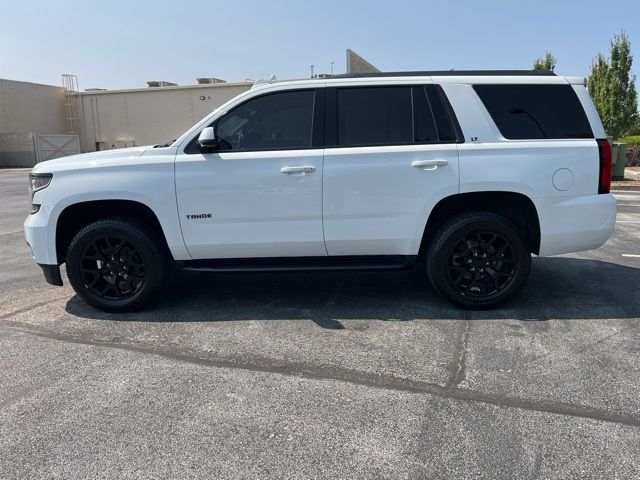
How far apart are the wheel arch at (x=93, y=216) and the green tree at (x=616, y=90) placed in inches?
1025

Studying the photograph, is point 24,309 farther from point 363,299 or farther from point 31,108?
point 31,108

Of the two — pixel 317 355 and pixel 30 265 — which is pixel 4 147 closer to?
pixel 30 265

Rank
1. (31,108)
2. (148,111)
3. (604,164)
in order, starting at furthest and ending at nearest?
Result: (31,108), (148,111), (604,164)

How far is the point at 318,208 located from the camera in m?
4.47

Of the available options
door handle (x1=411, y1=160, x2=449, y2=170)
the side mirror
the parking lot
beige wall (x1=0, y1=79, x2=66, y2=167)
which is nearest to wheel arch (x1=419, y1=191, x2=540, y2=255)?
door handle (x1=411, y1=160, x2=449, y2=170)

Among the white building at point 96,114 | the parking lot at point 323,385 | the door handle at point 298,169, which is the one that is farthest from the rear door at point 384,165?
the white building at point 96,114

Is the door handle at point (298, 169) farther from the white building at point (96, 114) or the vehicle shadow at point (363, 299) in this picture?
the white building at point (96, 114)

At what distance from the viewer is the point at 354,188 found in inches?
174

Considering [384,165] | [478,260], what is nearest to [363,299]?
[478,260]

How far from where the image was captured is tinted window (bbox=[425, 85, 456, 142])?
450 cm

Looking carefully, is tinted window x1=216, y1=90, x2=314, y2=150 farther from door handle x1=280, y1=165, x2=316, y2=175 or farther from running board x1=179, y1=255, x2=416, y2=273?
running board x1=179, y1=255, x2=416, y2=273

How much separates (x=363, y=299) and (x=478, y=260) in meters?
1.16

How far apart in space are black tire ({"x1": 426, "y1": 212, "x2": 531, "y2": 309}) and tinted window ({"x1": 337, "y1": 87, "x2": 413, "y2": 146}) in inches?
37.1

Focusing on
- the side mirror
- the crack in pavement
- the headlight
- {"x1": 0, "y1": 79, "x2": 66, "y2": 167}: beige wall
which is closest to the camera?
the crack in pavement
